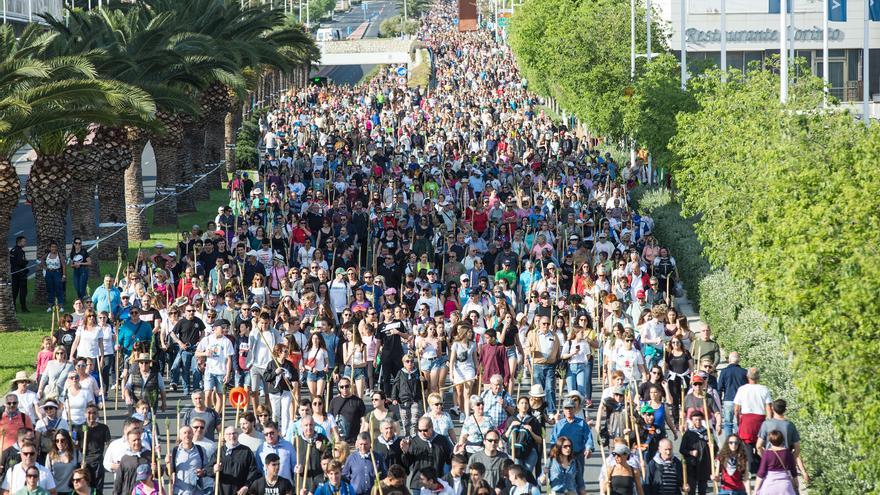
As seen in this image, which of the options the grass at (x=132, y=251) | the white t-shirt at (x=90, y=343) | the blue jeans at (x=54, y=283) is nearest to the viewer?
the white t-shirt at (x=90, y=343)

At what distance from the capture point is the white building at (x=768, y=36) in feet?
226

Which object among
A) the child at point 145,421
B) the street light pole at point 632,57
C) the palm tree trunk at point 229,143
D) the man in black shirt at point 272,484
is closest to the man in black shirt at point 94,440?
the child at point 145,421

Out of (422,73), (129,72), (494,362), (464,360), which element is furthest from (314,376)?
(422,73)

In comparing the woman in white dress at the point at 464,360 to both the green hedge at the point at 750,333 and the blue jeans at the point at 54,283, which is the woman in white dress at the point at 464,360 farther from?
the blue jeans at the point at 54,283

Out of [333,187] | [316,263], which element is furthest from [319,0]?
[316,263]

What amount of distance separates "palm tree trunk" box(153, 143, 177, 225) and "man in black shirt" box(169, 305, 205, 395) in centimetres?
1635

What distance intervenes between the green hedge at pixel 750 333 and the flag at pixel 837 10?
17.2 ft

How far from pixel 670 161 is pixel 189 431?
22128 millimetres

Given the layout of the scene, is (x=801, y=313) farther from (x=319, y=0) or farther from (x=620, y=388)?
(x=319, y=0)

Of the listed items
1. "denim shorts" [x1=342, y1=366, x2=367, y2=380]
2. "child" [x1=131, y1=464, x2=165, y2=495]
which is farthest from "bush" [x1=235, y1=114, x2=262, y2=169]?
"child" [x1=131, y1=464, x2=165, y2=495]

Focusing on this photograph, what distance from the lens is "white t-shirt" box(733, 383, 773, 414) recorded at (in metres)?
17.3

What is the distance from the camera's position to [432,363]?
20344 millimetres

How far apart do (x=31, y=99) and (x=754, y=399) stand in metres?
13.1

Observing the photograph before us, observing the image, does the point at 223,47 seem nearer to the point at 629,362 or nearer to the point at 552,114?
the point at 629,362
